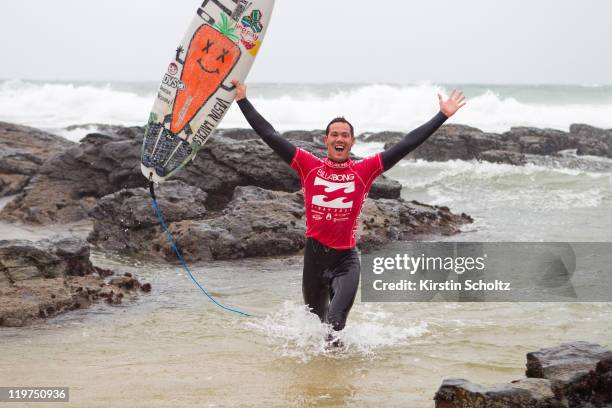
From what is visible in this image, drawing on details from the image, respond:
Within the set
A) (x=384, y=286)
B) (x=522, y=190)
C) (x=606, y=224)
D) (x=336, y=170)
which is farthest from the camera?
(x=522, y=190)

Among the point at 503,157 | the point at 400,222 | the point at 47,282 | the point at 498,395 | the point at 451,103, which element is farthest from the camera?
the point at 503,157

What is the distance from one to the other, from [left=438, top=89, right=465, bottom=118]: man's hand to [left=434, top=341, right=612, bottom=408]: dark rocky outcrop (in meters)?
1.99

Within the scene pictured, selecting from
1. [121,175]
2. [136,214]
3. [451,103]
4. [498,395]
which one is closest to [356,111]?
[121,175]

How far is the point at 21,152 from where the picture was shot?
1543 centimetres

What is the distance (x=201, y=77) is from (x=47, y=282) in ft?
8.85

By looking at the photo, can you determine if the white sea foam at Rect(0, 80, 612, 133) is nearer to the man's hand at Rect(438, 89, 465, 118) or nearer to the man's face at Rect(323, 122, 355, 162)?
the man's hand at Rect(438, 89, 465, 118)

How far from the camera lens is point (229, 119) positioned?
45.6m

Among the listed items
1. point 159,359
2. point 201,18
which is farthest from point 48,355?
point 201,18

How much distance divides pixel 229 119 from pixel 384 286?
38.7m

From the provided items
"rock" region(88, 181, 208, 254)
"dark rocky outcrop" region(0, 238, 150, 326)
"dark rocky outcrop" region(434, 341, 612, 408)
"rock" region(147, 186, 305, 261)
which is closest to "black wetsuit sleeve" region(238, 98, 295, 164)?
"dark rocky outcrop" region(434, 341, 612, 408)

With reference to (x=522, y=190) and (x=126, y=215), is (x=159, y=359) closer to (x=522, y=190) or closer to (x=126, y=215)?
(x=126, y=215)

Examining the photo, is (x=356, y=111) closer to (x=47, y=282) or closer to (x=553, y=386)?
(x=47, y=282)

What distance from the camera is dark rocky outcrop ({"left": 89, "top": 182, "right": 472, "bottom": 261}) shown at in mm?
9266

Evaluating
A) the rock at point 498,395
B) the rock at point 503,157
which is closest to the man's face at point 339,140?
the rock at point 498,395
